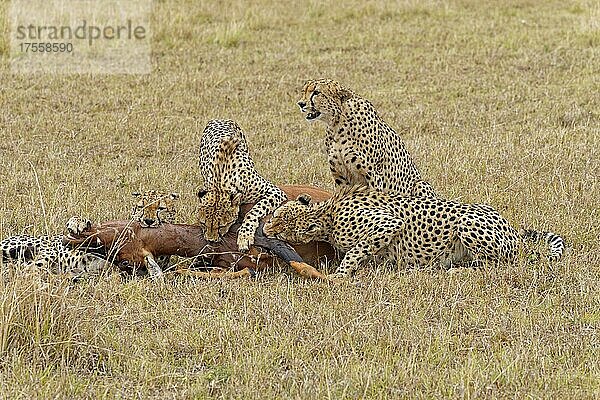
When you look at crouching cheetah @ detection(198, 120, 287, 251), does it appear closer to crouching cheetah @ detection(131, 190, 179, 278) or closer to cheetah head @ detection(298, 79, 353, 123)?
crouching cheetah @ detection(131, 190, 179, 278)

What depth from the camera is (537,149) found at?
916 centimetres

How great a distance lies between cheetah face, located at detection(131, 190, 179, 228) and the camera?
6.17m

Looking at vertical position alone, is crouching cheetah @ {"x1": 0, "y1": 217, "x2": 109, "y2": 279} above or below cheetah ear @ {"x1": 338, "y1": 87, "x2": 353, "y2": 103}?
below

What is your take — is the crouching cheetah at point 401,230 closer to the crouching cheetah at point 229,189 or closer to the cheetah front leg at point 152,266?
the crouching cheetah at point 229,189

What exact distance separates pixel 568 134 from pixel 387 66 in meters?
3.50

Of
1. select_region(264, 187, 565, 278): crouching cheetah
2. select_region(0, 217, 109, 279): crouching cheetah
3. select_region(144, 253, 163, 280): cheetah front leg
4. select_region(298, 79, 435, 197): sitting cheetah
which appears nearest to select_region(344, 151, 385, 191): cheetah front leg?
select_region(298, 79, 435, 197): sitting cheetah

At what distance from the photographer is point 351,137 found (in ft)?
22.2

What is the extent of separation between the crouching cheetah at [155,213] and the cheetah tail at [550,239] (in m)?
2.18

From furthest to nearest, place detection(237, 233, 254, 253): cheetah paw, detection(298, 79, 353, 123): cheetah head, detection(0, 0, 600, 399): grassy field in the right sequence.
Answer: detection(298, 79, 353, 123): cheetah head
detection(237, 233, 254, 253): cheetah paw
detection(0, 0, 600, 399): grassy field

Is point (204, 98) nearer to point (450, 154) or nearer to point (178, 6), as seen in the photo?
point (450, 154)

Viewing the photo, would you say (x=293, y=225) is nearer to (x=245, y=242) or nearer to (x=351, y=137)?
(x=245, y=242)

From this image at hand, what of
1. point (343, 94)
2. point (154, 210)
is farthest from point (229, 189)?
point (343, 94)

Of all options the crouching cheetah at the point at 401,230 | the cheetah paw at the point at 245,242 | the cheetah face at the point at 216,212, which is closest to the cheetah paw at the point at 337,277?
the crouching cheetah at the point at 401,230

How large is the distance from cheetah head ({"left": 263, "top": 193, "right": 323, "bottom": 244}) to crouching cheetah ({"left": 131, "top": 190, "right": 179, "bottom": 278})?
656 mm
